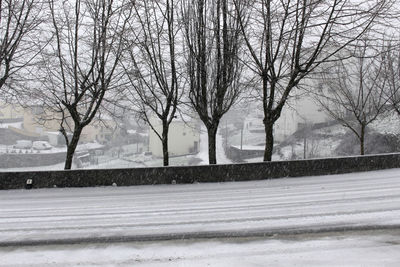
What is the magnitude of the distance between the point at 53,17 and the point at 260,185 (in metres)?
11.7

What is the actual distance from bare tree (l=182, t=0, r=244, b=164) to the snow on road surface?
1032cm

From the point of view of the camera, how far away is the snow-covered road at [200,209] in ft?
21.8

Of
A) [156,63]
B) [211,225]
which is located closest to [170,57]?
[156,63]

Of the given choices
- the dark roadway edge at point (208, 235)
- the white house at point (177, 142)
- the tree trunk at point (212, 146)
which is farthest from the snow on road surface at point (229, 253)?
the white house at point (177, 142)

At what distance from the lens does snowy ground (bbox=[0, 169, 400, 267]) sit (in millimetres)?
5152

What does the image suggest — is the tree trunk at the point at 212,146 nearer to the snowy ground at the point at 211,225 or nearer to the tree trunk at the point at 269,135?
the tree trunk at the point at 269,135

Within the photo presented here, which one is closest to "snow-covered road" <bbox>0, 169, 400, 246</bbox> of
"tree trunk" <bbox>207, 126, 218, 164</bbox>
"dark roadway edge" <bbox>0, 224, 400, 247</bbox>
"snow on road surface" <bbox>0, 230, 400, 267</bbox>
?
"dark roadway edge" <bbox>0, 224, 400, 247</bbox>

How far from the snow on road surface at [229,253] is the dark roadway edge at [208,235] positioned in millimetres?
218

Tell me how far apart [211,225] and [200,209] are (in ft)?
6.36

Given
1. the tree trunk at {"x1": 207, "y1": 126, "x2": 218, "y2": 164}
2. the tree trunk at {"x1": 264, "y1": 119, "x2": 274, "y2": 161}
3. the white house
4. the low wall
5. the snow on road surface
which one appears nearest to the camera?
the snow on road surface

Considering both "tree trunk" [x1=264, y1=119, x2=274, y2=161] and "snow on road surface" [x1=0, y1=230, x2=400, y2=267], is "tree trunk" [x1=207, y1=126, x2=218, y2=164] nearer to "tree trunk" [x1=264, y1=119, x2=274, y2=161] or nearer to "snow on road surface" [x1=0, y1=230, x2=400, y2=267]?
"tree trunk" [x1=264, y1=119, x2=274, y2=161]

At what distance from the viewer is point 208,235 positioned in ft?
20.7

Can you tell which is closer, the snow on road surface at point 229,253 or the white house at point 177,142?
the snow on road surface at point 229,253

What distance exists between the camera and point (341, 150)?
3366 centimetres
